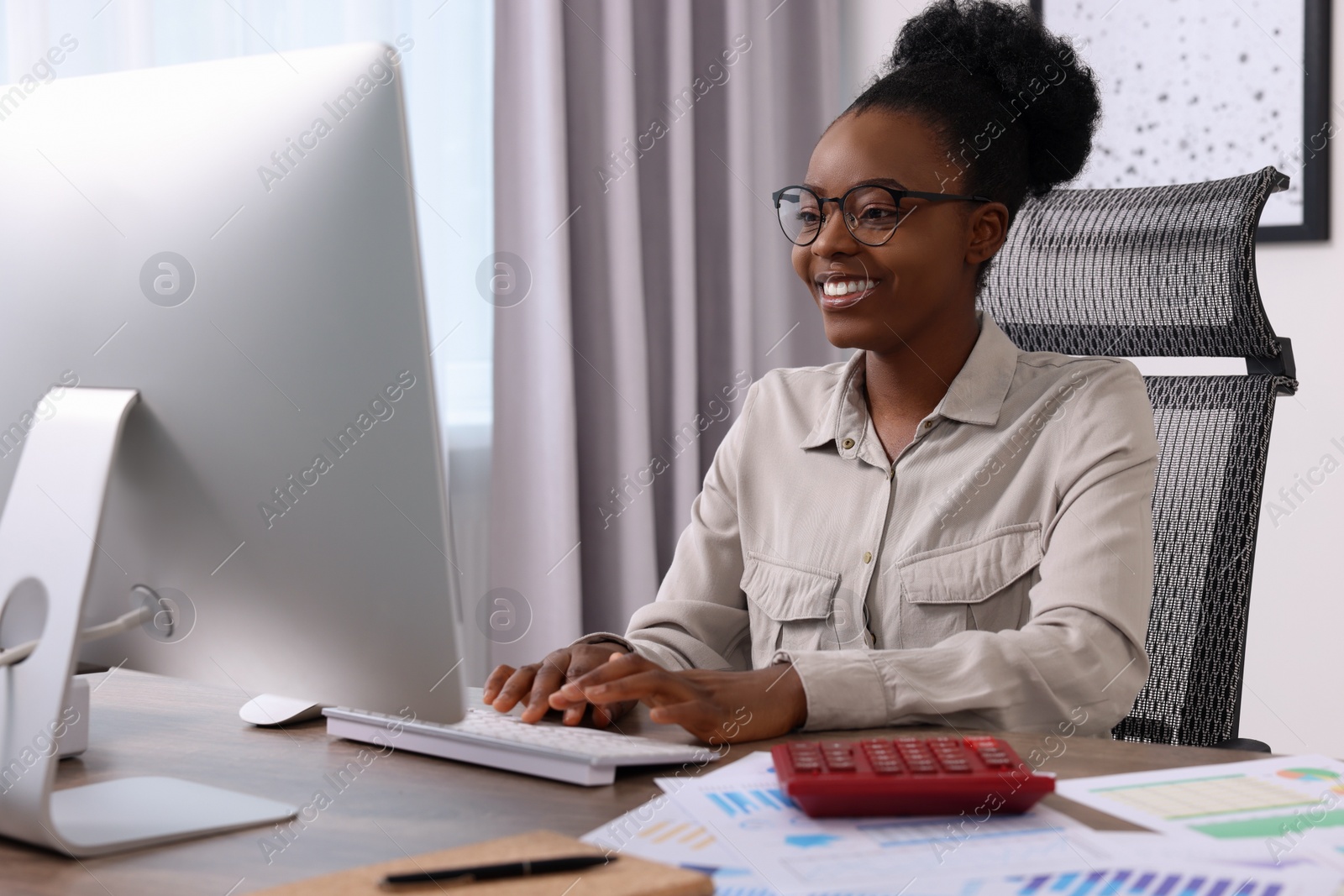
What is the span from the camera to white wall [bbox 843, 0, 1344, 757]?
2285 mm

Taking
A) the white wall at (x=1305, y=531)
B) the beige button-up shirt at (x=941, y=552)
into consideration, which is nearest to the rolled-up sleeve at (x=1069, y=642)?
the beige button-up shirt at (x=941, y=552)

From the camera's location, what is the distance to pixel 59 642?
0.71 meters

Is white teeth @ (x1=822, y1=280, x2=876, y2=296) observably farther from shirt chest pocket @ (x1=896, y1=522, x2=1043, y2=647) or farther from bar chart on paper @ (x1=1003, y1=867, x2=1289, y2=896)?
bar chart on paper @ (x1=1003, y1=867, x2=1289, y2=896)

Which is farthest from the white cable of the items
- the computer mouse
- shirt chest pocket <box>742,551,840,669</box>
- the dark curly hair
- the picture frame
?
the picture frame

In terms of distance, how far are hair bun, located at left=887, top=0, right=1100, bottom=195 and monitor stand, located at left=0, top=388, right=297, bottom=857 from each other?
102 cm

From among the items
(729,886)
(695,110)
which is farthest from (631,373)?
(729,886)

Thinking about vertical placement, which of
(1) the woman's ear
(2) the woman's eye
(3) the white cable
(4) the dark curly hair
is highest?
(4) the dark curly hair

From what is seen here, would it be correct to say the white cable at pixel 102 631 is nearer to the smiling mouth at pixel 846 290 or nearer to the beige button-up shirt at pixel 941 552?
the beige button-up shirt at pixel 941 552

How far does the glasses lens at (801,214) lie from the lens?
4.33ft

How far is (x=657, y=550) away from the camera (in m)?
2.69

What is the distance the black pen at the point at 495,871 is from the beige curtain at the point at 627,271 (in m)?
1.79

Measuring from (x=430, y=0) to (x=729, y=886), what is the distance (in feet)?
6.66

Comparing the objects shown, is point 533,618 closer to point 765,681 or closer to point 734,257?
point 734,257

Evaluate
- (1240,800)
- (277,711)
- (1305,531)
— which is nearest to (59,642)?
(277,711)
